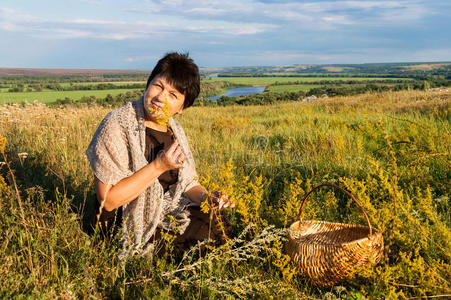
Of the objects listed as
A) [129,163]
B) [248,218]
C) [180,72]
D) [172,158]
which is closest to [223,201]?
[248,218]

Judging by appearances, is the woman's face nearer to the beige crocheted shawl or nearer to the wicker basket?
the beige crocheted shawl

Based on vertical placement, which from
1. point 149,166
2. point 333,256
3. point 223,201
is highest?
point 149,166

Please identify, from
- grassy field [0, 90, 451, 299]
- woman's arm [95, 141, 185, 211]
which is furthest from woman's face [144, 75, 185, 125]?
grassy field [0, 90, 451, 299]

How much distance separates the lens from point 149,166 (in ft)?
6.71

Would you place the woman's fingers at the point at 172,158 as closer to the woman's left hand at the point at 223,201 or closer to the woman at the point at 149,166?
the woman at the point at 149,166

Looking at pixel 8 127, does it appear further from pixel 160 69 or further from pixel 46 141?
pixel 160 69

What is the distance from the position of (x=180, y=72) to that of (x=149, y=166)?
891 mm

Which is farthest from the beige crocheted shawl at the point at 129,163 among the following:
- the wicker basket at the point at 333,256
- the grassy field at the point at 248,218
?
the wicker basket at the point at 333,256

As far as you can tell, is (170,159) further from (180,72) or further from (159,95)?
(180,72)

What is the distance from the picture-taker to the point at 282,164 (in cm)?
429

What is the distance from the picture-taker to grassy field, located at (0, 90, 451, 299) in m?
1.95

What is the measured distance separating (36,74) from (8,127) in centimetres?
4496

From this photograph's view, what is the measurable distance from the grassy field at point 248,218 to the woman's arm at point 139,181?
0.90ft

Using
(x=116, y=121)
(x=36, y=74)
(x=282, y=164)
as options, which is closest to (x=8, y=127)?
(x=116, y=121)
